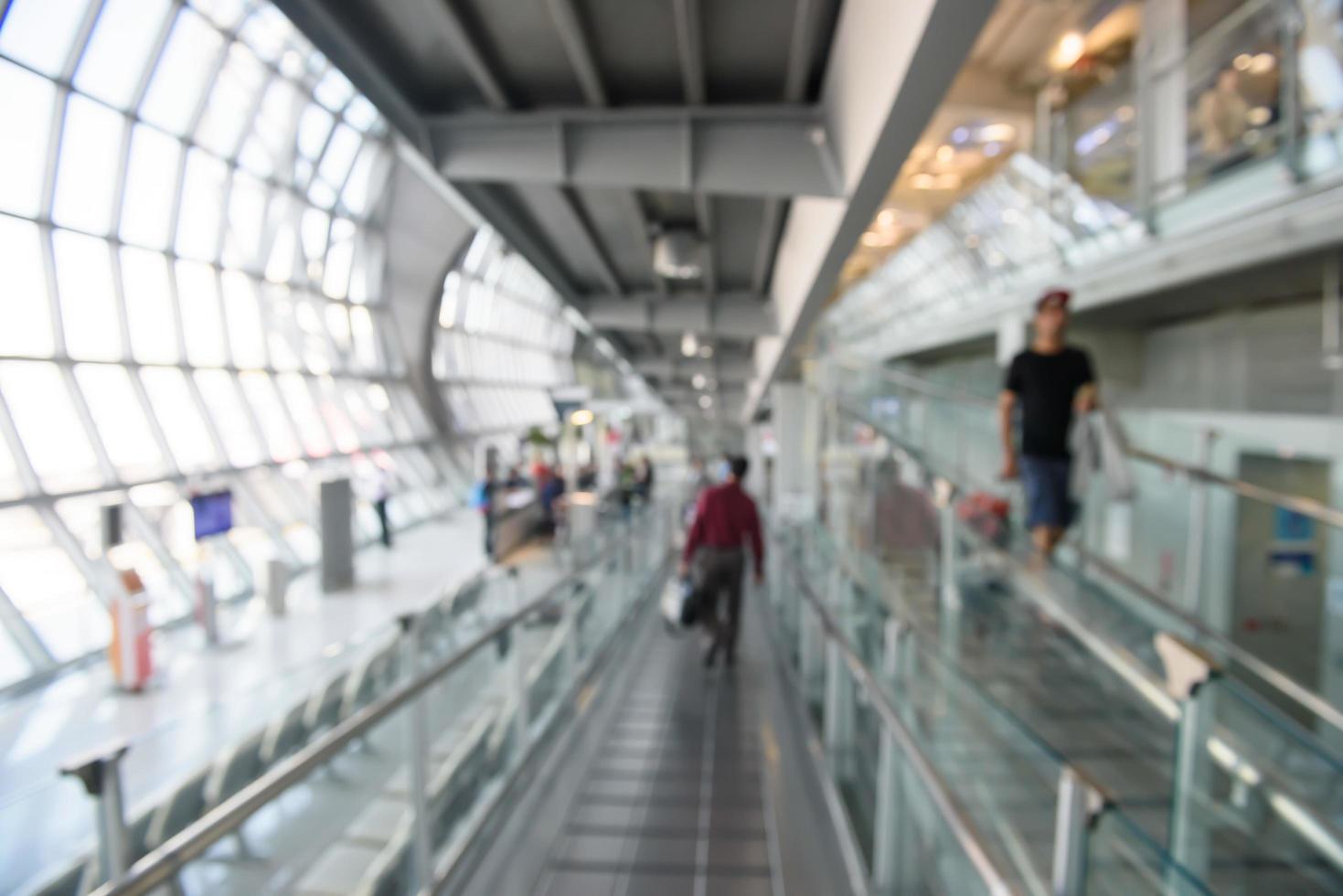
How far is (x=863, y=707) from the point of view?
338cm

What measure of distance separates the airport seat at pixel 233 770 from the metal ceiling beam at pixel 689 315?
11.5m

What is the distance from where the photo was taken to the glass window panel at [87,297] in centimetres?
1084

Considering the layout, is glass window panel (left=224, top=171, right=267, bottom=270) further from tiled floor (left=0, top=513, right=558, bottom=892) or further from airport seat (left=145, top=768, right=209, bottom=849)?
airport seat (left=145, top=768, right=209, bottom=849)

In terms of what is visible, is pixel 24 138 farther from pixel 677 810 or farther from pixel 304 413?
pixel 677 810

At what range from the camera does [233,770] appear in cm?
304

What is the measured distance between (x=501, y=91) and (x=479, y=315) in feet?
77.6

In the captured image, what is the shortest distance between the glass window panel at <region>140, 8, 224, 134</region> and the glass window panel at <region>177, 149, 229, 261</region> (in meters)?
0.81

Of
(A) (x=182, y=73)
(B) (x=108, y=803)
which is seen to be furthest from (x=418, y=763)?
(A) (x=182, y=73)

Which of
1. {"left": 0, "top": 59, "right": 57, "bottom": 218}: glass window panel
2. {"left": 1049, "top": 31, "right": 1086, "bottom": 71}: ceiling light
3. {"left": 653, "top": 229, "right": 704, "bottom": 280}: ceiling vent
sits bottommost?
{"left": 653, "top": 229, "right": 704, "bottom": 280}: ceiling vent

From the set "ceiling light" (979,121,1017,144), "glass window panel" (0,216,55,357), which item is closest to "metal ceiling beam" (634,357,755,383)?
"ceiling light" (979,121,1017,144)

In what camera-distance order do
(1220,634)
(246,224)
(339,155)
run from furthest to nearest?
(339,155), (246,224), (1220,634)

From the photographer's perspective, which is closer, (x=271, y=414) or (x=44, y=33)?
(x=44, y=33)

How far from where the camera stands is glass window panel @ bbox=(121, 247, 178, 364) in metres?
12.3

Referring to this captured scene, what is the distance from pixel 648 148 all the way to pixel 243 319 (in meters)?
12.0
